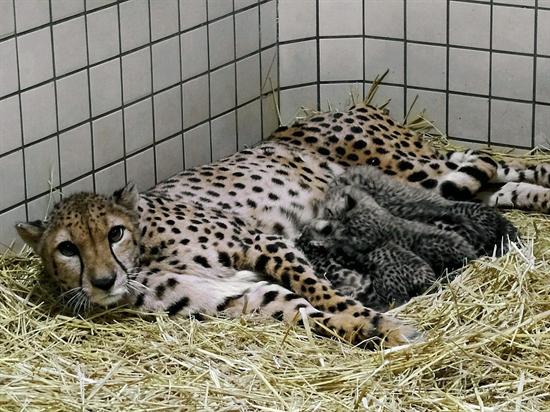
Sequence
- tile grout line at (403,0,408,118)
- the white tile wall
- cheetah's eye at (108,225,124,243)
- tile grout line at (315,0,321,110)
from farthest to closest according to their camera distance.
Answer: tile grout line at (315,0,321,110) → tile grout line at (403,0,408,118) → the white tile wall → cheetah's eye at (108,225,124,243)

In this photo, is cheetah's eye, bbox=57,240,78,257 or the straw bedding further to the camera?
cheetah's eye, bbox=57,240,78,257

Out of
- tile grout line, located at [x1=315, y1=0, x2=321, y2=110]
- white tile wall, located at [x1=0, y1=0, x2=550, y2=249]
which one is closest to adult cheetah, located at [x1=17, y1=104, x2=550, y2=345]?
white tile wall, located at [x1=0, y1=0, x2=550, y2=249]

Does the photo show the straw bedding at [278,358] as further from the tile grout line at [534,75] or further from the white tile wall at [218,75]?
the tile grout line at [534,75]

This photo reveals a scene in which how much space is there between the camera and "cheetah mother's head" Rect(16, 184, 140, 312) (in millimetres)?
6254

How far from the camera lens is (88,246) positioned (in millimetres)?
6270

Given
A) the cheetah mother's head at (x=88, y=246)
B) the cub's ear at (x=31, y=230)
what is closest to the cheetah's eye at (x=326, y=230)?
the cheetah mother's head at (x=88, y=246)

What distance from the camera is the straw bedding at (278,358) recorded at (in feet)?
18.3

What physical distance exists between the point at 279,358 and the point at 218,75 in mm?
2276

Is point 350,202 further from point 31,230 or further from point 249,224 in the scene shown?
point 31,230

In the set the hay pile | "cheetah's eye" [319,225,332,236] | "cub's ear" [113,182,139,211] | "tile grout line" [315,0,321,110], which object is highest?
"tile grout line" [315,0,321,110]

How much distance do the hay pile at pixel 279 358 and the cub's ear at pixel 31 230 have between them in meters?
0.26

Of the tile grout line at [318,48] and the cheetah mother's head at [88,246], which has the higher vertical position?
the tile grout line at [318,48]

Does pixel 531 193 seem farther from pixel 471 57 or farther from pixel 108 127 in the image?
pixel 108 127

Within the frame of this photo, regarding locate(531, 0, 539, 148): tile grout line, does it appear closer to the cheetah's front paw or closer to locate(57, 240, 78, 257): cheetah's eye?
the cheetah's front paw
